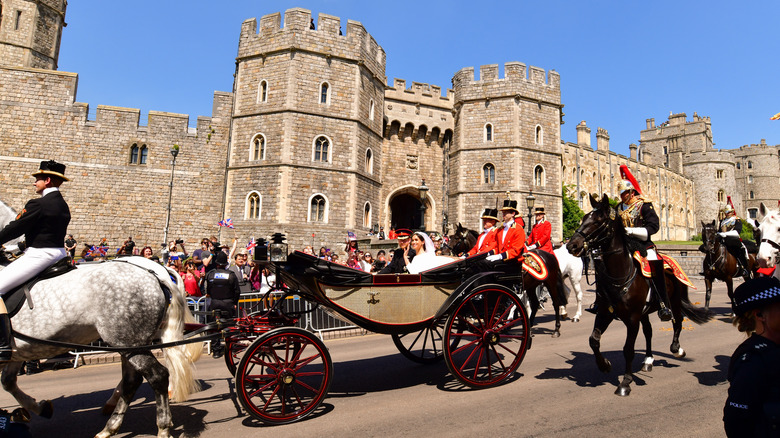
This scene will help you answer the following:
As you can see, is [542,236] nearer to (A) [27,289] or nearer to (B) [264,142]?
(A) [27,289]

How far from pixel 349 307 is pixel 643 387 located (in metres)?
3.54

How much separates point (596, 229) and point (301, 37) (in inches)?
768

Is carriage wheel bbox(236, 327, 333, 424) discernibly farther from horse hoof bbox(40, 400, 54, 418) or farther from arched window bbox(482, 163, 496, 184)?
arched window bbox(482, 163, 496, 184)

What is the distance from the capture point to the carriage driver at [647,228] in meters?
5.24

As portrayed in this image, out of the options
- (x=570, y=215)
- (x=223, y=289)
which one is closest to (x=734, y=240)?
(x=223, y=289)

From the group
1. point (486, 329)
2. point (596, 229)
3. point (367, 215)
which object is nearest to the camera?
point (596, 229)

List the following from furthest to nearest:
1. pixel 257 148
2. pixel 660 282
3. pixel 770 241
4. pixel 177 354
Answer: pixel 257 148, pixel 660 282, pixel 770 241, pixel 177 354

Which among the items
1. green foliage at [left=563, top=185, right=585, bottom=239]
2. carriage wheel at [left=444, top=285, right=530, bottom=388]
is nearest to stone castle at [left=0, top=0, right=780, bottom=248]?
green foliage at [left=563, top=185, right=585, bottom=239]

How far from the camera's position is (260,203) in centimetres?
2036

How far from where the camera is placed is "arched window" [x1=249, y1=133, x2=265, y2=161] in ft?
68.2

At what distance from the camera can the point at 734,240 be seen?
8.48 meters

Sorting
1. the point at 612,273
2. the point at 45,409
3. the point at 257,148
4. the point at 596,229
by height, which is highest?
the point at 257,148

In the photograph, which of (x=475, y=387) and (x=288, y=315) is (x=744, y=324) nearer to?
(x=475, y=387)

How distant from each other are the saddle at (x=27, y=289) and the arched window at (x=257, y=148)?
17.7 metres
